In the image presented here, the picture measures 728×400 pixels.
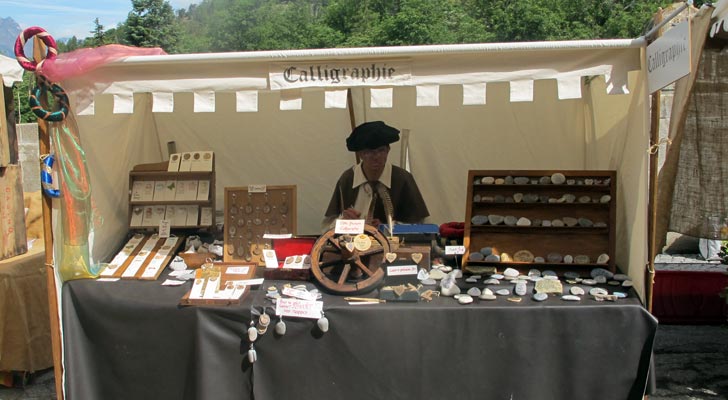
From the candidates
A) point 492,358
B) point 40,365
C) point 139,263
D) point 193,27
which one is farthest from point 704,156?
point 193,27

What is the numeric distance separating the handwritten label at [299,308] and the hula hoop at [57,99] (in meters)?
1.45

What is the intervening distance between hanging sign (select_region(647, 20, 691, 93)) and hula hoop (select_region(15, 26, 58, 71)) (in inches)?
110

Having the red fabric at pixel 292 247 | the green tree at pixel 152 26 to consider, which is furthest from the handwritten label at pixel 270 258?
the green tree at pixel 152 26

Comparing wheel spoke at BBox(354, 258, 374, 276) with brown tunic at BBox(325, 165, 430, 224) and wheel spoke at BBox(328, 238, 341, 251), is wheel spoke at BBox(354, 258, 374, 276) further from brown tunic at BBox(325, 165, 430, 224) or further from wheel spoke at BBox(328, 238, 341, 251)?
brown tunic at BBox(325, 165, 430, 224)

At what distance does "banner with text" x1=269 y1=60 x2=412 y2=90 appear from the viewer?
280 cm

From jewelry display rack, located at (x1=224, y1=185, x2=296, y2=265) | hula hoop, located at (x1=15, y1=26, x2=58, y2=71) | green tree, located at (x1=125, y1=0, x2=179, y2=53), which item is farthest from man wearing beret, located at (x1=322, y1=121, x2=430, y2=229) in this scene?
green tree, located at (x1=125, y1=0, x2=179, y2=53)

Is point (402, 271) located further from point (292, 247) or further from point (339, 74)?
point (339, 74)

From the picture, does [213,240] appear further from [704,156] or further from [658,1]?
[658,1]

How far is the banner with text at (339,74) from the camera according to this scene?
9.18ft

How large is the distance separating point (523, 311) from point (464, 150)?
5.60 feet

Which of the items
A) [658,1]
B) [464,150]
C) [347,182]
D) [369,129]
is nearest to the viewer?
[369,129]

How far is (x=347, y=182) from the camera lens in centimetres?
379

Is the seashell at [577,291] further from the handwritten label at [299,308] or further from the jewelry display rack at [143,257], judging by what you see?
the jewelry display rack at [143,257]

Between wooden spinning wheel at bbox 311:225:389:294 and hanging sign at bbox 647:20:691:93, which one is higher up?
hanging sign at bbox 647:20:691:93
